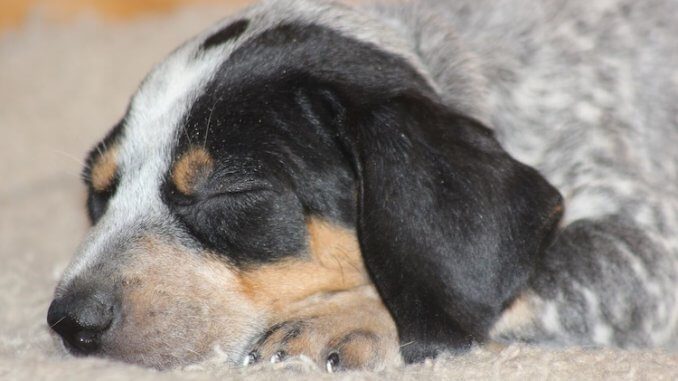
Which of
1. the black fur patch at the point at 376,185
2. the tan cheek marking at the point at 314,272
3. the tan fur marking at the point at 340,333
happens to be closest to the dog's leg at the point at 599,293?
the black fur patch at the point at 376,185

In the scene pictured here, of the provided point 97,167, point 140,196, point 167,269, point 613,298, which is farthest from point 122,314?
point 613,298

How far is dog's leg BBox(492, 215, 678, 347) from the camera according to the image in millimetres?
3768

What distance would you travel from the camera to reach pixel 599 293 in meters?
3.81

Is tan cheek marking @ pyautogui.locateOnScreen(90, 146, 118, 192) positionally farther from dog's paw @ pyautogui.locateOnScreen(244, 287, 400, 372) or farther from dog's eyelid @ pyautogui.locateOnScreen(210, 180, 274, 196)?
dog's paw @ pyautogui.locateOnScreen(244, 287, 400, 372)

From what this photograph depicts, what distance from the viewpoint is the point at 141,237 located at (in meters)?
3.60

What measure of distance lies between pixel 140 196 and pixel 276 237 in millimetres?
479

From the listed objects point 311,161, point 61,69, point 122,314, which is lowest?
point 61,69

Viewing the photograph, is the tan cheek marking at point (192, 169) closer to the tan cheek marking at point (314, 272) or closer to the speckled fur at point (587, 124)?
the tan cheek marking at point (314, 272)

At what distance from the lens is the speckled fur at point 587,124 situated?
3818mm

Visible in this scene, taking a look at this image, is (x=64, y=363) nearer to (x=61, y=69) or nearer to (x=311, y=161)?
(x=311, y=161)

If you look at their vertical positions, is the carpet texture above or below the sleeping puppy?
below

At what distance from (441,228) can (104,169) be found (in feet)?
3.86

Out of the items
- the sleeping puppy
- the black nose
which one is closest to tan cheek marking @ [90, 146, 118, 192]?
the sleeping puppy

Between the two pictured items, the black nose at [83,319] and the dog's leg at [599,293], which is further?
the dog's leg at [599,293]
